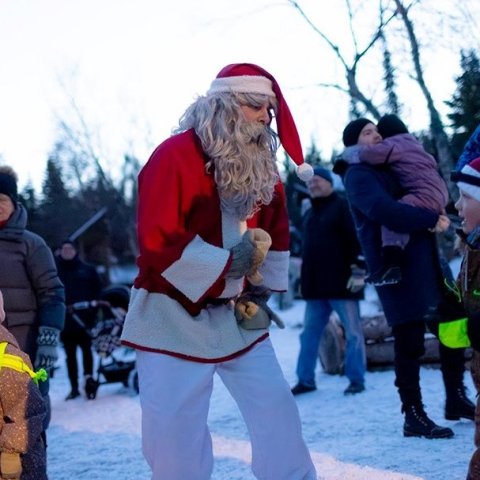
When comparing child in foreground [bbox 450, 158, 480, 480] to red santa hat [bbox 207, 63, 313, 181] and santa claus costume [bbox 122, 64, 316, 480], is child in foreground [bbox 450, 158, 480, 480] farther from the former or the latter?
santa claus costume [bbox 122, 64, 316, 480]

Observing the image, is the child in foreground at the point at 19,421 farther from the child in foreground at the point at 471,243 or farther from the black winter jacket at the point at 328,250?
the black winter jacket at the point at 328,250

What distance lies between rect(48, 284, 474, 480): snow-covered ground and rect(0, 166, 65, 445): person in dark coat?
98 cm

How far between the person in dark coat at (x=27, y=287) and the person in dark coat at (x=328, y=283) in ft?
10.3

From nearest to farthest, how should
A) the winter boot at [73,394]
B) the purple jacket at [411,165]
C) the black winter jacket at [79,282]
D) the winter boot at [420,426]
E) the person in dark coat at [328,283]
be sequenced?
1. the winter boot at [420,426]
2. the purple jacket at [411,165]
3. the person in dark coat at [328,283]
4. the winter boot at [73,394]
5. the black winter jacket at [79,282]

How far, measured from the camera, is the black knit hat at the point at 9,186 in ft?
14.8

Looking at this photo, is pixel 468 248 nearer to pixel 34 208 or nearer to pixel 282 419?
pixel 282 419

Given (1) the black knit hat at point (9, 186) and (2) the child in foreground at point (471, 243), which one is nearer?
(2) the child in foreground at point (471, 243)

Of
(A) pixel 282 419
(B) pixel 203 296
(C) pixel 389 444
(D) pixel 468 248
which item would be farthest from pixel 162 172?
(C) pixel 389 444

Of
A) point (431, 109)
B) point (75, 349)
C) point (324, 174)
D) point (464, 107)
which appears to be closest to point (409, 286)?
point (324, 174)

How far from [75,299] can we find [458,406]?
585 centimetres

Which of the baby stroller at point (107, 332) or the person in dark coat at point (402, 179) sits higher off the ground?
the person in dark coat at point (402, 179)

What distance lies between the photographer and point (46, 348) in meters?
4.43

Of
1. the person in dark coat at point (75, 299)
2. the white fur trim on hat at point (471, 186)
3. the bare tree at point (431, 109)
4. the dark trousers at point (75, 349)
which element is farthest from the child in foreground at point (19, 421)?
the bare tree at point (431, 109)

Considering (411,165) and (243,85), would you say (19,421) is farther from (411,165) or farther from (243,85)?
(411,165)
